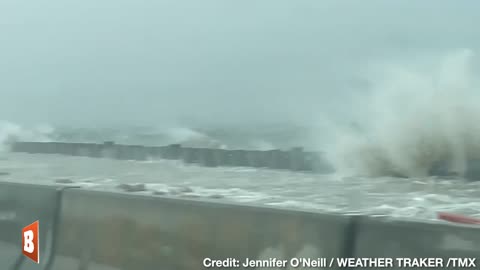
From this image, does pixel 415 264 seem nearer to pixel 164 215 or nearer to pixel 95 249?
pixel 164 215

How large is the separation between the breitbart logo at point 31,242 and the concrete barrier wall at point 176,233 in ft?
0.95

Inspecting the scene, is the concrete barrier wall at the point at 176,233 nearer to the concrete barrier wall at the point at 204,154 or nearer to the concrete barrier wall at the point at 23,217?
the concrete barrier wall at the point at 23,217

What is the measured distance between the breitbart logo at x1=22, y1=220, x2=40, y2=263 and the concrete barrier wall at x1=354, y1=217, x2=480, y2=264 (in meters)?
3.14

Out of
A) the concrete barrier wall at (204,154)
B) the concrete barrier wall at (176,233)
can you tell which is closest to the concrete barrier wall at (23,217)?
the concrete barrier wall at (176,233)

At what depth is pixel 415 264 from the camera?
3.57 meters

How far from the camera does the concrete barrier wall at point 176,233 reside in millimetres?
4133

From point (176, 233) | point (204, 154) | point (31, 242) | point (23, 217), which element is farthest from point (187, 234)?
point (204, 154)

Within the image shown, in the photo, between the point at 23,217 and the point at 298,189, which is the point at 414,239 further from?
the point at 298,189

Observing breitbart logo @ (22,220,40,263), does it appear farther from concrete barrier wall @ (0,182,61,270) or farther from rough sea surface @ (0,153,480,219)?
rough sea surface @ (0,153,480,219)

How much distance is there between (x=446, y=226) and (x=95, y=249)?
9.78 feet

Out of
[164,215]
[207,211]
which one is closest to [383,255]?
[207,211]

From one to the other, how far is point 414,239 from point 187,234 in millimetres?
1752

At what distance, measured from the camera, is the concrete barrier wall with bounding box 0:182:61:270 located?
228 inches

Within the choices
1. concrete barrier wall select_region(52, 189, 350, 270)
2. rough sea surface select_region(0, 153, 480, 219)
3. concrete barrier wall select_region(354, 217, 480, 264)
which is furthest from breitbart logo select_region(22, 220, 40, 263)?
concrete barrier wall select_region(354, 217, 480, 264)
